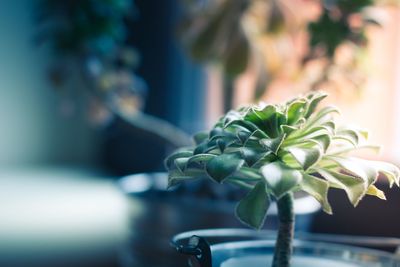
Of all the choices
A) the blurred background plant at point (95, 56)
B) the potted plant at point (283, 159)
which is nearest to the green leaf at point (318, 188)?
the potted plant at point (283, 159)

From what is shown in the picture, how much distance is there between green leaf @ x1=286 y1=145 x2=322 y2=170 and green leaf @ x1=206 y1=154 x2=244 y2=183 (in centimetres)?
4

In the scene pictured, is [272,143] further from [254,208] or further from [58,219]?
[58,219]

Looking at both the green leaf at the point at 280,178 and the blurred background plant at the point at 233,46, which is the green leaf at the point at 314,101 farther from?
the blurred background plant at the point at 233,46

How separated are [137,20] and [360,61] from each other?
989 mm

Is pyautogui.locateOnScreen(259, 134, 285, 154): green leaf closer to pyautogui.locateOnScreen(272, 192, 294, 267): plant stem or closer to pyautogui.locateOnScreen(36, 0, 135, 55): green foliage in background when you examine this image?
pyautogui.locateOnScreen(272, 192, 294, 267): plant stem

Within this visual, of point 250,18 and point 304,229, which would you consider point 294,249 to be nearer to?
point 304,229

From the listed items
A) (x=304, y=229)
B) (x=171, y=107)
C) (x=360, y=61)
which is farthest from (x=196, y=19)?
(x=171, y=107)

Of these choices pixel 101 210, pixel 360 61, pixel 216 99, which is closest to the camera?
pixel 360 61

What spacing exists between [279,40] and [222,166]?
774mm

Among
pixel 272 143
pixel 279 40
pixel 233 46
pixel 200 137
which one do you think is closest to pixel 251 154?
pixel 272 143

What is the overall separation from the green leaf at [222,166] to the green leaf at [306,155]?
4cm

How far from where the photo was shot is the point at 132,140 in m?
1.79

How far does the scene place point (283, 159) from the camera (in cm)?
38

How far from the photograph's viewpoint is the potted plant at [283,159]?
34 cm
